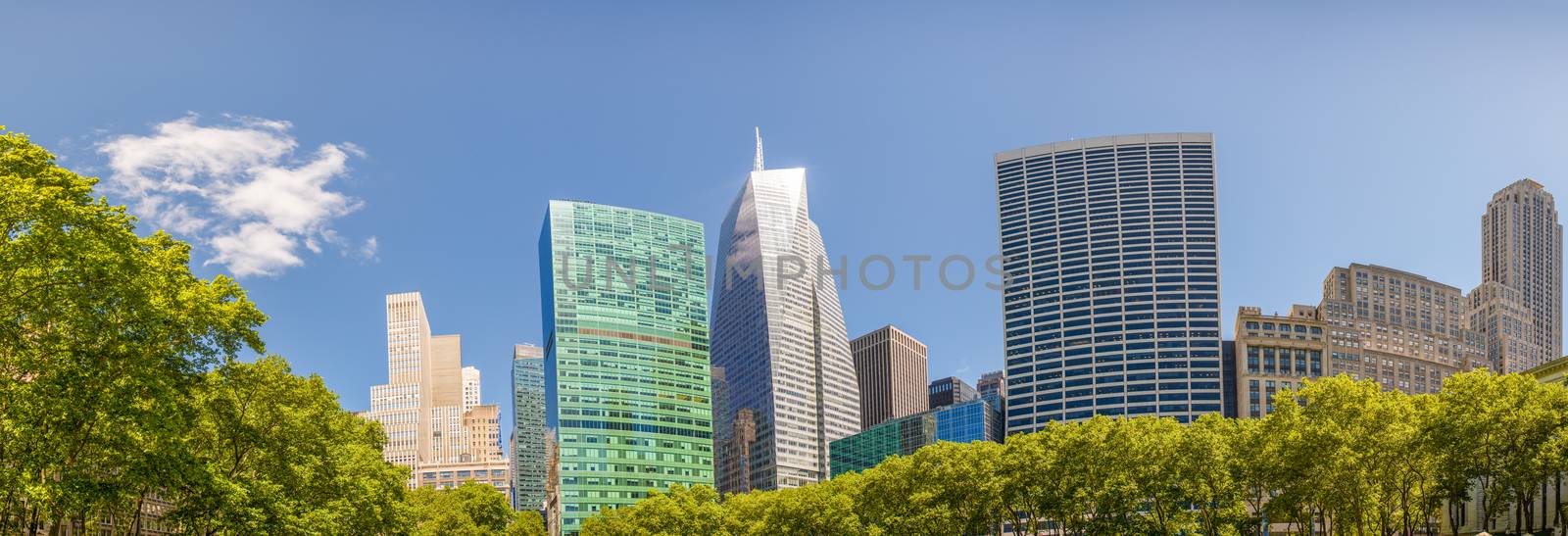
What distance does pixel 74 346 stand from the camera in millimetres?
42219

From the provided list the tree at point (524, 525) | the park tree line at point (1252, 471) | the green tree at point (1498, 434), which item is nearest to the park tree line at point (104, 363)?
the park tree line at point (1252, 471)

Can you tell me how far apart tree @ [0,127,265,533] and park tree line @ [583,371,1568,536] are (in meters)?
60.6

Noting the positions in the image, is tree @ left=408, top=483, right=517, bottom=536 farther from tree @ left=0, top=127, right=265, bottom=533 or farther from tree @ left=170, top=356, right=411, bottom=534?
tree @ left=0, top=127, right=265, bottom=533

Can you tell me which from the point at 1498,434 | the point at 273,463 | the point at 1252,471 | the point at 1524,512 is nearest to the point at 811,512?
the point at 1252,471

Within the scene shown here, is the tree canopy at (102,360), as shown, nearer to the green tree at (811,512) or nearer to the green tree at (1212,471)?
the green tree at (1212,471)

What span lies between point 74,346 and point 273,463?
24.2 metres

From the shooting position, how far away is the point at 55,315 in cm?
4162

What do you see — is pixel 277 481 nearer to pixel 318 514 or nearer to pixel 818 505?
pixel 318 514

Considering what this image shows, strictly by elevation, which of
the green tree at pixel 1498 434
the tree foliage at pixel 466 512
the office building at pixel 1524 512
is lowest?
the tree foliage at pixel 466 512

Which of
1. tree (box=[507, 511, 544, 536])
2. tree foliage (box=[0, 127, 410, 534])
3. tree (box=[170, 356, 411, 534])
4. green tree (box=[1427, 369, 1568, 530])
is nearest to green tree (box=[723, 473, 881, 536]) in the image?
tree (box=[507, 511, 544, 536])

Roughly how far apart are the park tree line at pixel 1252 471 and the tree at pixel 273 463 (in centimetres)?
4611

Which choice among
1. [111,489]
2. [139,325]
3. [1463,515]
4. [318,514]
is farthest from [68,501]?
[1463,515]

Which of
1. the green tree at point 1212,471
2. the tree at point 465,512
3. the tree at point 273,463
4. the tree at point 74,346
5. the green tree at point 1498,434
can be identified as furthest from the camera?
the tree at point 465,512

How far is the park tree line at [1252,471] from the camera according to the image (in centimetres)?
6956
